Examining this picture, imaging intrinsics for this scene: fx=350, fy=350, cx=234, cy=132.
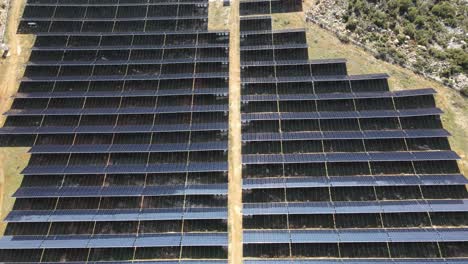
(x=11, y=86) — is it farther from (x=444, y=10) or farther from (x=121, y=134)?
(x=444, y=10)

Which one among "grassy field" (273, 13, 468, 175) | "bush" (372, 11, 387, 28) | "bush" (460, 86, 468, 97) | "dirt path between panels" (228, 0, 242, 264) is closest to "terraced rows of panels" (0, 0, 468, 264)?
"dirt path between panels" (228, 0, 242, 264)

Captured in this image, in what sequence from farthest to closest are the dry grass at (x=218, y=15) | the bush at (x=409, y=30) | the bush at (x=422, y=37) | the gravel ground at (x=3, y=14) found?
the gravel ground at (x=3, y=14), the dry grass at (x=218, y=15), the bush at (x=409, y=30), the bush at (x=422, y=37)

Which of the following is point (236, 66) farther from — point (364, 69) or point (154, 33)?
point (364, 69)

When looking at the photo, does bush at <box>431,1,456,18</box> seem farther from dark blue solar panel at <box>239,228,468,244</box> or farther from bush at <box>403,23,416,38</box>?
dark blue solar panel at <box>239,228,468,244</box>

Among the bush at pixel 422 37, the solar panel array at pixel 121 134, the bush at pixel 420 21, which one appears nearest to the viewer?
the solar panel array at pixel 121 134

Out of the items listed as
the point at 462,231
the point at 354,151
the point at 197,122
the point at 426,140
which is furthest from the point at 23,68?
the point at 462,231

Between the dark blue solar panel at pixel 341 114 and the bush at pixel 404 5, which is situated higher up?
the bush at pixel 404 5

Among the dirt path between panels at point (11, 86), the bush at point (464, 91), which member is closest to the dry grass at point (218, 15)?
the dirt path between panels at point (11, 86)

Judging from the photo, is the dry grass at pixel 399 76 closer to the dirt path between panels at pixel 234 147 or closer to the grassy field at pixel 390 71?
the grassy field at pixel 390 71
